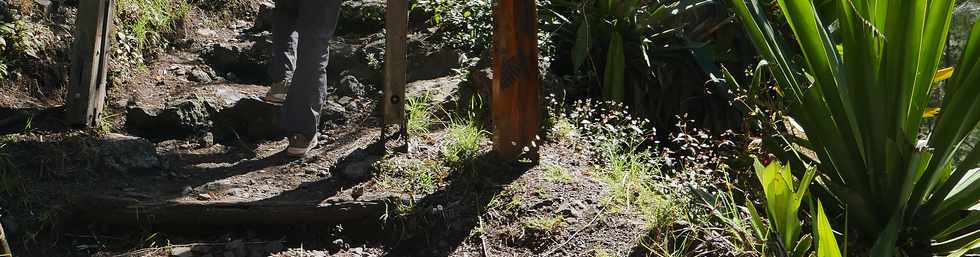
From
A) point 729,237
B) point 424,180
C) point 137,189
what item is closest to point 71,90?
point 137,189

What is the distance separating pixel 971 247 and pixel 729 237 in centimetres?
81

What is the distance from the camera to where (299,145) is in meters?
4.87

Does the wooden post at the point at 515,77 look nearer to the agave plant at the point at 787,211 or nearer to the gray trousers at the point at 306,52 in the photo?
the gray trousers at the point at 306,52

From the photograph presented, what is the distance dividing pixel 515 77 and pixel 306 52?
1.02m

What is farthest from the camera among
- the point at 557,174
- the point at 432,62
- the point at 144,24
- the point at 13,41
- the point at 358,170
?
the point at 144,24

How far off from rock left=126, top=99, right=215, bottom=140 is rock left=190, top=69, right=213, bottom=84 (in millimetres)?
638

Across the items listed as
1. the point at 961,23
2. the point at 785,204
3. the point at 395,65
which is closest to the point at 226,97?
the point at 395,65

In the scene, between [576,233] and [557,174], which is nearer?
[576,233]

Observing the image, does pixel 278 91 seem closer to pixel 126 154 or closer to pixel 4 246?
pixel 126 154

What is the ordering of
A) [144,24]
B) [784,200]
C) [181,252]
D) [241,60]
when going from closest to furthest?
[784,200], [181,252], [144,24], [241,60]

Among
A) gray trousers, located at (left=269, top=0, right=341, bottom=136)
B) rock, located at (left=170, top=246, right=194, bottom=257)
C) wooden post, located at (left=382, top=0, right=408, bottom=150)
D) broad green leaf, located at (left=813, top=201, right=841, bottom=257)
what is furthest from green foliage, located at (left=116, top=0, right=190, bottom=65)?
broad green leaf, located at (left=813, top=201, right=841, bottom=257)

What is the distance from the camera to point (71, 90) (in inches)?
193

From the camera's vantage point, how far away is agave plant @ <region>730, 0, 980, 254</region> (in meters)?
3.51

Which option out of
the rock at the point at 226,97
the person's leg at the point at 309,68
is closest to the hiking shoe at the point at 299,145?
the person's leg at the point at 309,68
